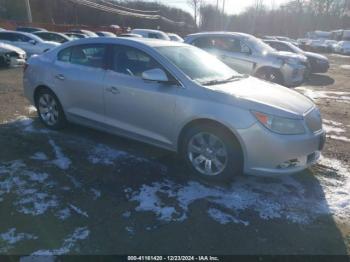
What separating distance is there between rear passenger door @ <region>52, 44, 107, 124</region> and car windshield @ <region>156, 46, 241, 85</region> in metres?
1.00

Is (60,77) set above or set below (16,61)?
above

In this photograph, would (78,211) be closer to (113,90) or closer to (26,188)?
(26,188)

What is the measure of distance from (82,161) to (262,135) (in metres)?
2.41

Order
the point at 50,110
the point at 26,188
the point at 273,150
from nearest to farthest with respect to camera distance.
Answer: the point at 273,150
the point at 26,188
the point at 50,110

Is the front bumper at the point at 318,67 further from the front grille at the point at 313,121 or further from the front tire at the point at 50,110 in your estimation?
the front tire at the point at 50,110

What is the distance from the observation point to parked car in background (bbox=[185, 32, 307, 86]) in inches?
405

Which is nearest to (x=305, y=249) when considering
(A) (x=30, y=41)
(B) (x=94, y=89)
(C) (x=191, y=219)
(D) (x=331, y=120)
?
(C) (x=191, y=219)

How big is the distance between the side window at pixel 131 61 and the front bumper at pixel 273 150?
1.56m

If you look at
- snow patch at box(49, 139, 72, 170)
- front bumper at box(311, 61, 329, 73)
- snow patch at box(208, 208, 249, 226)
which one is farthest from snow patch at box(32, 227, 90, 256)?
front bumper at box(311, 61, 329, 73)

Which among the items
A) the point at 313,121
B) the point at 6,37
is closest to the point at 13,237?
the point at 313,121

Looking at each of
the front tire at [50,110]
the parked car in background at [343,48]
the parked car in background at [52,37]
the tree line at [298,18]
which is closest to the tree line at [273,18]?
the tree line at [298,18]

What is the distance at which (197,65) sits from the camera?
4.75 metres

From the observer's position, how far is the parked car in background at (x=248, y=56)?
1029 centimetres

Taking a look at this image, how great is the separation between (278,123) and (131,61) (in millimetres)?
2177
